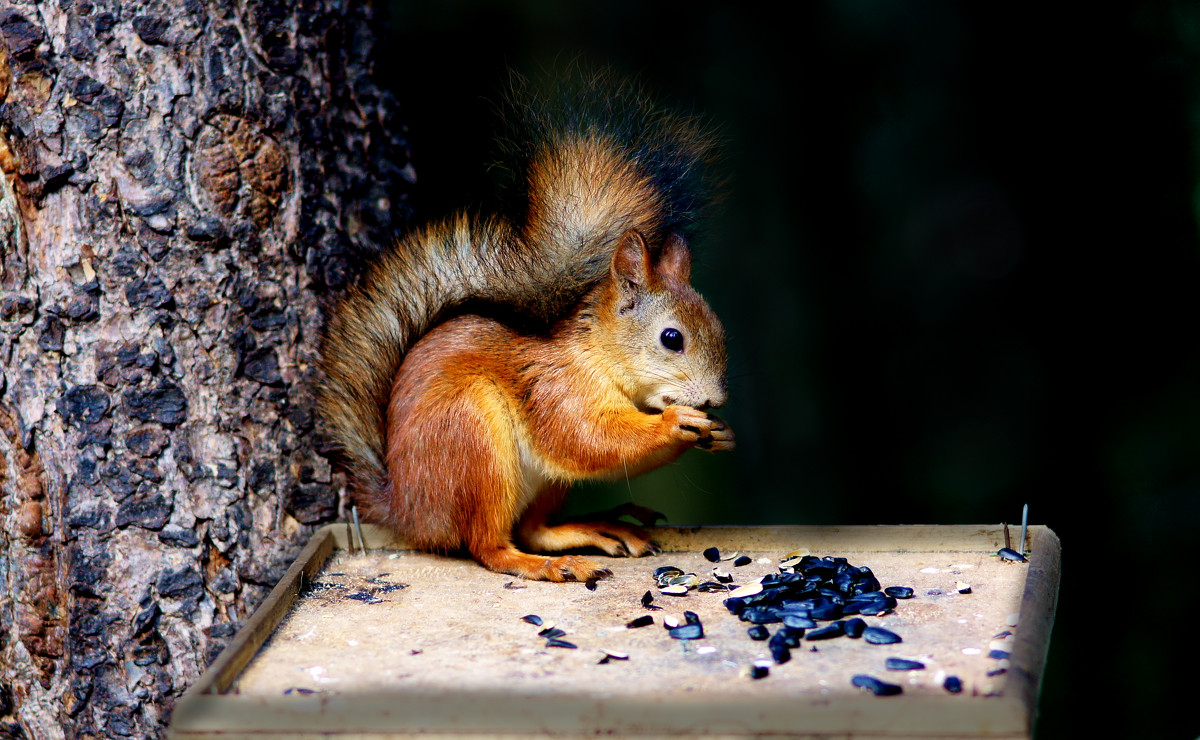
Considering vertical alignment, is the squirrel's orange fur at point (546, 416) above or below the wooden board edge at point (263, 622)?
above

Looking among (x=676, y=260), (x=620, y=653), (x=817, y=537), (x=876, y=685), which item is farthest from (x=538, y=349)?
(x=876, y=685)

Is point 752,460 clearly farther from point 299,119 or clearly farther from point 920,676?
point 920,676

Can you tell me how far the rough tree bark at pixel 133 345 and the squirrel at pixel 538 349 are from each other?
0.18 m

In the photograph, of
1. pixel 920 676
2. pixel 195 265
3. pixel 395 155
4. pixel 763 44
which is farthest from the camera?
pixel 763 44

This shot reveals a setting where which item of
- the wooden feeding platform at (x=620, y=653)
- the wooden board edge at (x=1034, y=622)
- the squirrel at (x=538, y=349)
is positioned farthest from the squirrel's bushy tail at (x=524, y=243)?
the wooden board edge at (x=1034, y=622)

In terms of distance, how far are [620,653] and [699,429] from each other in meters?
0.46

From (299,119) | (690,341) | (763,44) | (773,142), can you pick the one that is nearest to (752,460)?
(773,142)

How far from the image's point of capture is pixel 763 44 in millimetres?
3010

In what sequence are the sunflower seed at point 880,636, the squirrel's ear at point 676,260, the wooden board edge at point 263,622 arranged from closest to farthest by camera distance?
1. the wooden board edge at point 263,622
2. the sunflower seed at point 880,636
3. the squirrel's ear at point 676,260

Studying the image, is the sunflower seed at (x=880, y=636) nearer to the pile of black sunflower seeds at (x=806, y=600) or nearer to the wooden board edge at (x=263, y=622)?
the pile of black sunflower seeds at (x=806, y=600)

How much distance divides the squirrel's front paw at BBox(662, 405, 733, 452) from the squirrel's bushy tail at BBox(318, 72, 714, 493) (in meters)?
0.30

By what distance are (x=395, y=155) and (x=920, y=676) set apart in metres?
1.31

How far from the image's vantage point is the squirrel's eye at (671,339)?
5.98ft

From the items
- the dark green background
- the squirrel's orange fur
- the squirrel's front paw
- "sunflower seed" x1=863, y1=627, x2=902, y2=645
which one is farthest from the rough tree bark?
"sunflower seed" x1=863, y1=627, x2=902, y2=645
